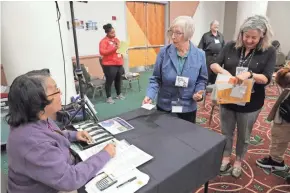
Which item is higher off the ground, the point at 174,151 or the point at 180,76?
the point at 180,76

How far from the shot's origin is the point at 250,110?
1694mm

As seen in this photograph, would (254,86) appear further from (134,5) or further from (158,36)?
(158,36)

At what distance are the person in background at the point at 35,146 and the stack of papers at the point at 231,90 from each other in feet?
3.57

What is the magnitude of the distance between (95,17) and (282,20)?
618 cm

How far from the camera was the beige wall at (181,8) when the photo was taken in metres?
7.21

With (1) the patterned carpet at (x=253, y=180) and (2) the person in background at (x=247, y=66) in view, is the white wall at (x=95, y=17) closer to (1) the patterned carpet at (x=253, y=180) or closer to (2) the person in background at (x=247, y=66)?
(2) the person in background at (x=247, y=66)

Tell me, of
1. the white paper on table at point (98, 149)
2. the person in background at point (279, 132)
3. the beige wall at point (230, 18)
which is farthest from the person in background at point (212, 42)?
the beige wall at point (230, 18)

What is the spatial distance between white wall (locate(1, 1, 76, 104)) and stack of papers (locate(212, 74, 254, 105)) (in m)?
2.03

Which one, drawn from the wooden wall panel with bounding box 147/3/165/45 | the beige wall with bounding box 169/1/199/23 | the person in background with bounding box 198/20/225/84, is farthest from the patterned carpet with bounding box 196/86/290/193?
the beige wall with bounding box 169/1/199/23

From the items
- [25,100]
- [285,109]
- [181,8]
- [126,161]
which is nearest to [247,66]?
[285,109]

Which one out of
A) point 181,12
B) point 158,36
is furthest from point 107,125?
point 181,12

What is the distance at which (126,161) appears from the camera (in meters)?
0.98

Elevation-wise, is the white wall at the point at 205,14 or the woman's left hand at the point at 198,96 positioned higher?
the white wall at the point at 205,14

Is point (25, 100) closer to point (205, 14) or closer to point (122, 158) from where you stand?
point (122, 158)
